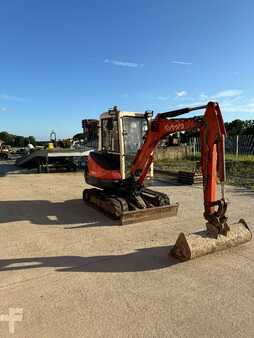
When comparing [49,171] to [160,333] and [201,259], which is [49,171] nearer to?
[201,259]

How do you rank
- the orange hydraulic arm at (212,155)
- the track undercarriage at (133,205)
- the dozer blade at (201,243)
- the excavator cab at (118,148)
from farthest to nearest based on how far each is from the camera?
1. the excavator cab at (118,148)
2. the track undercarriage at (133,205)
3. the orange hydraulic arm at (212,155)
4. the dozer blade at (201,243)

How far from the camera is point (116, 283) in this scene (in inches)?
139

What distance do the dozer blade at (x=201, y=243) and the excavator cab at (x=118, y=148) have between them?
2.55m

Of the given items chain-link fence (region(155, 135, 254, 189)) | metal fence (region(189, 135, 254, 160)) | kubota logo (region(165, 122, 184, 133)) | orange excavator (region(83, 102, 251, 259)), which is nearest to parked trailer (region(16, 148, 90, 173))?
chain-link fence (region(155, 135, 254, 189))

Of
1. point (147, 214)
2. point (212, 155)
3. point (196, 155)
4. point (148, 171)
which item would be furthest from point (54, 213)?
point (196, 155)

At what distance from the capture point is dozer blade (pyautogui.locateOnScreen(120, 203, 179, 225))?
5.77 meters

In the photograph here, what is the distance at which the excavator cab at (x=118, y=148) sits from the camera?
253 inches

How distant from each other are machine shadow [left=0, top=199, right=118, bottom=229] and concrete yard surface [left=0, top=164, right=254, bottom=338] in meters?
0.07

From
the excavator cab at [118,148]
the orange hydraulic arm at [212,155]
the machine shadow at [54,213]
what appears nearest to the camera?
the orange hydraulic arm at [212,155]

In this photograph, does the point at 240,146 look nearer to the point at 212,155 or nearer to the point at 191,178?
the point at 191,178

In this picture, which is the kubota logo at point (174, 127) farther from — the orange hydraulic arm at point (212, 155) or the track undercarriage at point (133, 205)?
the track undercarriage at point (133, 205)

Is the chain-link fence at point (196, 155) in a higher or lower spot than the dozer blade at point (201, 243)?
higher

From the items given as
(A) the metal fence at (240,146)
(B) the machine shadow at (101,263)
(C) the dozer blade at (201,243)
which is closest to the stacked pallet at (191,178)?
(C) the dozer blade at (201,243)

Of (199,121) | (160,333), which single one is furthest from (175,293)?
(199,121)
